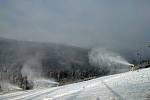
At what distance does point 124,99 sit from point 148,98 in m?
2.22

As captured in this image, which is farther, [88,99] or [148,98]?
[88,99]

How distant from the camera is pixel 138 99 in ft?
58.0

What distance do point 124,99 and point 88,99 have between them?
5.50m

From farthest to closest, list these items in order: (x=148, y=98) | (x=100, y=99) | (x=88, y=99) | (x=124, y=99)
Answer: (x=88, y=99) → (x=100, y=99) → (x=124, y=99) → (x=148, y=98)

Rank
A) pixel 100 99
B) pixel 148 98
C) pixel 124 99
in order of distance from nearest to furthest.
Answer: pixel 148 98, pixel 124 99, pixel 100 99

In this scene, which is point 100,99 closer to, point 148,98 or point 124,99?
point 124,99

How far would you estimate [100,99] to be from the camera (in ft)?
72.4

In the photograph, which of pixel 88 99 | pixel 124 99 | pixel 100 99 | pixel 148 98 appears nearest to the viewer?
pixel 148 98

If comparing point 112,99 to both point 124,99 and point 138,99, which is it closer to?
point 124,99

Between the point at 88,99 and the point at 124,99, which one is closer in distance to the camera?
the point at 124,99

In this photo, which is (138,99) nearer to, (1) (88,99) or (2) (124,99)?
(2) (124,99)

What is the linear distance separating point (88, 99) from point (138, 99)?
7.23m

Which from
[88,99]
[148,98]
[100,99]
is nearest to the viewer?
[148,98]

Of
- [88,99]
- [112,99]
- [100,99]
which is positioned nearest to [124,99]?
[112,99]
